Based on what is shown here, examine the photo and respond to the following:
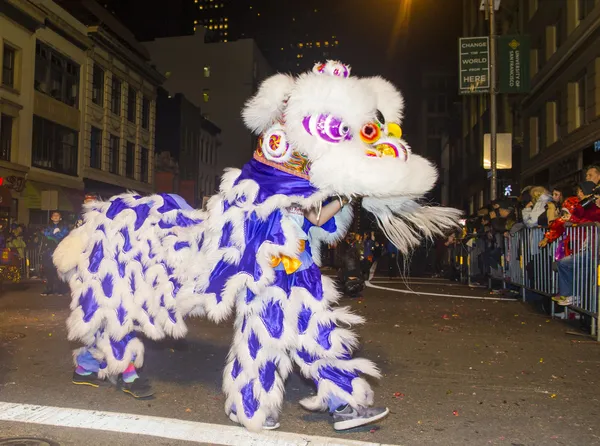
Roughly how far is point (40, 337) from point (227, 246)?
3.82m

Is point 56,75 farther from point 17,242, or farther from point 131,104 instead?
point 17,242

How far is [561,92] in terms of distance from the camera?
2000cm

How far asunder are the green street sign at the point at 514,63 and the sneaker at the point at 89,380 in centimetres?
1739

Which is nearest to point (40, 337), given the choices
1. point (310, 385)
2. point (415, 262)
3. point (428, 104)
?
point (310, 385)

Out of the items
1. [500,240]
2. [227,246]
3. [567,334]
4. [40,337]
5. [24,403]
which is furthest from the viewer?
[500,240]

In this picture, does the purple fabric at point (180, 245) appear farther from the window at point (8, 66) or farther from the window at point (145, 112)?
the window at point (145, 112)

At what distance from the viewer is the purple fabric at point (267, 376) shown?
11.1 ft

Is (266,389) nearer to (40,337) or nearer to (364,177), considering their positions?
(364,177)

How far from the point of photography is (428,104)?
63.7 meters

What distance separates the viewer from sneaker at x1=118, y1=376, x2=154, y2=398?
407cm

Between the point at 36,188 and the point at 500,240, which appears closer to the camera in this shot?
the point at 500,240

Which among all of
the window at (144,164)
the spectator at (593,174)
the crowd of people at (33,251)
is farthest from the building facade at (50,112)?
the spectator at (593,174)

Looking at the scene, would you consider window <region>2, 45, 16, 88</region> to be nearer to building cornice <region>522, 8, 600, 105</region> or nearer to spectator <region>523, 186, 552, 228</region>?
spectator <region>523, 186, 552, 228</region>

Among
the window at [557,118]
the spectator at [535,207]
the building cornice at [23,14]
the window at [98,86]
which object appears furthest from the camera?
the window at [98,86]
